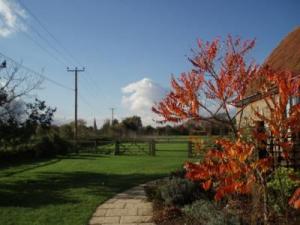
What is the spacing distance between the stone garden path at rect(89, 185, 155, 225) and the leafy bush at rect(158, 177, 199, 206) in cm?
47

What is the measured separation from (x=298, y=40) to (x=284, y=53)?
27.7 inches

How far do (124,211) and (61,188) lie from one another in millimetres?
4516

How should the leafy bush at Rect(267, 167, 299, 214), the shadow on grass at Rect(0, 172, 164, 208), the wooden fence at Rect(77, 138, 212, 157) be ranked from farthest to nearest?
the wooden fence at Rect(77, 138, 212, 157) < the shadow on grass at Rect(0, 172, 164, 208) < the leafy bush at Rect(267, 167, 299, 214)

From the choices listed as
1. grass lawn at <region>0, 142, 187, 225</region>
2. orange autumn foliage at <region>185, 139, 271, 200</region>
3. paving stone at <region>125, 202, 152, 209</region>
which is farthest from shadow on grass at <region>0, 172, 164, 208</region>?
orange autumn foliage at <region>185, 139, 271, 200</region>

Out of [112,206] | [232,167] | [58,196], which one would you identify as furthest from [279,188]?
[58,196]

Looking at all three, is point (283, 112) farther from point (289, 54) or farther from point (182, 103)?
point (289, 54)

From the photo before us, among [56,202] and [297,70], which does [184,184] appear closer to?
[56,202]

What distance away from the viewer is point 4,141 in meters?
16.5

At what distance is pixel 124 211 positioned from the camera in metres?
8.89

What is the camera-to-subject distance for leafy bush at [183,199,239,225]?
6082 millimetres

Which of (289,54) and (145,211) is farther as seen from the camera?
(289,54)

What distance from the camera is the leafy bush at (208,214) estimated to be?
239 inches

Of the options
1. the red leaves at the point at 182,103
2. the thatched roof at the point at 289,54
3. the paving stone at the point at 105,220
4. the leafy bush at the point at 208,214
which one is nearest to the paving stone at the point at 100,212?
the paving stone at the point at 105,220

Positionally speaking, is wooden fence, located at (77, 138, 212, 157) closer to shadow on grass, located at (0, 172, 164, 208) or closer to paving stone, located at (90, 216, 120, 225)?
shadow on grass, located at (0, 172, 164, 208)
